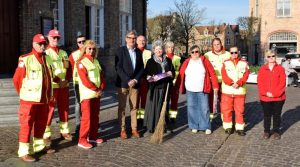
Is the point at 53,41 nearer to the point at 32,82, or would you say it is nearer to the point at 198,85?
the point at 32,82

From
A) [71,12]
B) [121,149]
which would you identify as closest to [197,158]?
[121,149]

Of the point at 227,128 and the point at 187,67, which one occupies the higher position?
the point at 187,67

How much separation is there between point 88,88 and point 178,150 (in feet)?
6.27

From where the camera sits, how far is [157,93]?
7.82m

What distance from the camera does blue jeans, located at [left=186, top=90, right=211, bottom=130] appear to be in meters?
8.13

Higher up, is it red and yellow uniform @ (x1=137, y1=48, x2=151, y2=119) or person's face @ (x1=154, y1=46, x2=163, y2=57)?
person's face @ (x1=154, y1=46, x2=163, y2=57)

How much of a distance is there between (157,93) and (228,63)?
1.61 meters

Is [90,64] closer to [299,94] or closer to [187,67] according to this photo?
[187,67]

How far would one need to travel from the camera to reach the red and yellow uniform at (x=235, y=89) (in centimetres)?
796

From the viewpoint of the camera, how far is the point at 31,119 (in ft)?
20.2

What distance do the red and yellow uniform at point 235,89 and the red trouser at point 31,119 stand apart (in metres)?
3.69

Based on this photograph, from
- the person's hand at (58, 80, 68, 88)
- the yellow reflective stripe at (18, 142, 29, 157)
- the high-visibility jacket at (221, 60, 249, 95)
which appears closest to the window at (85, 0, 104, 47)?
the person's hand at (58, 80, 68, 88)

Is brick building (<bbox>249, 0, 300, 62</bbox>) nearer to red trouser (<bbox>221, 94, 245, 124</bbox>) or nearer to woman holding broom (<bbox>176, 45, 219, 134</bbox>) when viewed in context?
red trouser (<bbox>221, 94, 245, 124</bbox>)

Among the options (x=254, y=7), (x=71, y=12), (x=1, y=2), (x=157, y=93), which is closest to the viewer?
(x=157, y=93)
